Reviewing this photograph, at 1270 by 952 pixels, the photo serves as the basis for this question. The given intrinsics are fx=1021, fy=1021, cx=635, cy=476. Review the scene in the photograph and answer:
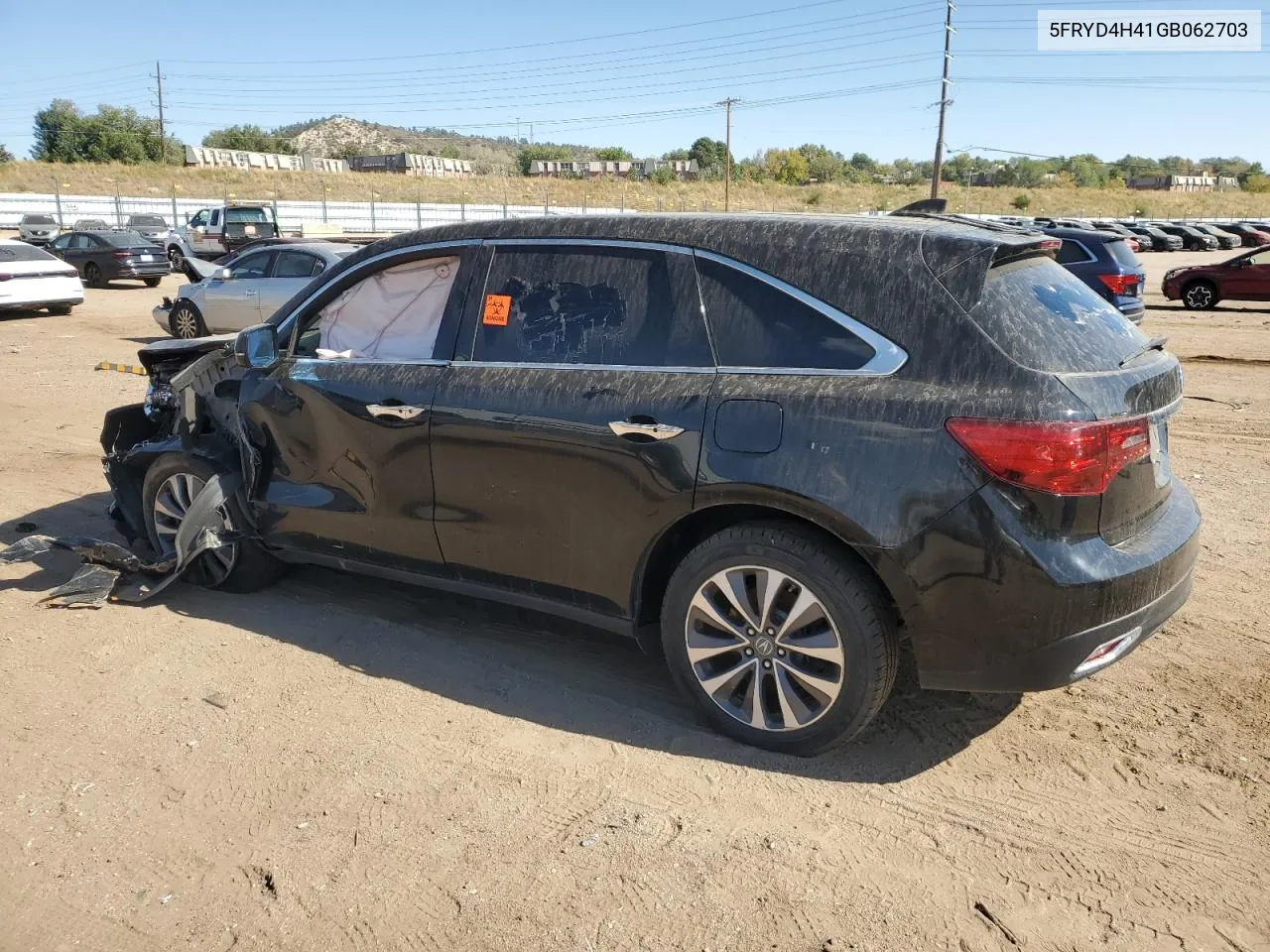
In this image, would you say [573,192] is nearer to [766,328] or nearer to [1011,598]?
[766,328]

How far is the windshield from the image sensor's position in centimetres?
3195

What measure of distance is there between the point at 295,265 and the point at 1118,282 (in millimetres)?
11654

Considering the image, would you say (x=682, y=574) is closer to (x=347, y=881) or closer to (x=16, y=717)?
(x=347, y=881)

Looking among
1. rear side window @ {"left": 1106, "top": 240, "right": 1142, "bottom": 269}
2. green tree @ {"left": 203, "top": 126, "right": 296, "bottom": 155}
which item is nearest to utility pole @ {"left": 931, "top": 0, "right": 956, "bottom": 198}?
rear side window @ {"left": 1106, "top": 240, "right": 1142, "bottom": 269}

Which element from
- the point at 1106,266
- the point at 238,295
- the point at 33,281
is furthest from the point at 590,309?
the point at 33,281

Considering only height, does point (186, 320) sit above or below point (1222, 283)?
below

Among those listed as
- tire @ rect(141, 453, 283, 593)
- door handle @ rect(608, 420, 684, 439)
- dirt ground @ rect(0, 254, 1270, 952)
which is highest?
door handle @ rect(608, 420, 684, 439)

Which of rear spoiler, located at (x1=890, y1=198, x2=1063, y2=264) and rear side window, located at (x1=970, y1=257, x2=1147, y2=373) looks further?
rear spoiler, located at (x1=890, y1=198, x2=1063, y2=264)

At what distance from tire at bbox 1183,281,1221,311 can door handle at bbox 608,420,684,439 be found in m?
20.9

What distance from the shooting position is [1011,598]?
10.3 ft

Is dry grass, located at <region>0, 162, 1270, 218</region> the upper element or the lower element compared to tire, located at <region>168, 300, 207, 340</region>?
upper

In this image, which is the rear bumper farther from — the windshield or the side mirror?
the windshield

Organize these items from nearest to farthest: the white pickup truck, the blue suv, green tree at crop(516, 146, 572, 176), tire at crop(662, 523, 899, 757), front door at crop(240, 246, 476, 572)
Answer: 1. tire at crop(662, 523, 899, 757)
2. front door at crop(240, 246, 476, 572)
3. the blue suv
4. the white pickup truck
5. green tree at crop(516, 146, 572, 176)

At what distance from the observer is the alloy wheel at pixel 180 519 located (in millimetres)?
5172
